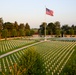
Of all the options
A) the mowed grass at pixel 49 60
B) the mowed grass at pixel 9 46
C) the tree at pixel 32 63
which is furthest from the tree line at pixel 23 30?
the tree at pixel 32 63

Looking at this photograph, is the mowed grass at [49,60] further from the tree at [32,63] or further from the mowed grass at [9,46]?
the mowed grass at [9,46]

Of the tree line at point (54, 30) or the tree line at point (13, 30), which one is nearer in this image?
the tree line at point (13, 30)

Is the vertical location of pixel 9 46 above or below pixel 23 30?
below

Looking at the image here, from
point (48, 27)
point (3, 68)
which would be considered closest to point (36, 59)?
point (3, 68)

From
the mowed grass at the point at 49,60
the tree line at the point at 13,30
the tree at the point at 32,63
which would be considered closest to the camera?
the tree at the point at 32,63

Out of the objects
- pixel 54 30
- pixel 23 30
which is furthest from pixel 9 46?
pixel 54 30

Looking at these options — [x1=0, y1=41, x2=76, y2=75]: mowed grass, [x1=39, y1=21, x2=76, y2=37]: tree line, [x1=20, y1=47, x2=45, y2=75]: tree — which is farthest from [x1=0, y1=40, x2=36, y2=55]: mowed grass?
[x1=39, y1=21, x2=76, y2=37]: tree line

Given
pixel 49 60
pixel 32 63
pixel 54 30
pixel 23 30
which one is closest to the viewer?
pixel 32 63

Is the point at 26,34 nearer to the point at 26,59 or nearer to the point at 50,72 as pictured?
the point at 50,72

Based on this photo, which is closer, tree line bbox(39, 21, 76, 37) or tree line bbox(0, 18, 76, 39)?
tree line bbox(0, 18, 76, 39)

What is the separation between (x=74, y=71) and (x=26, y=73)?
289cm

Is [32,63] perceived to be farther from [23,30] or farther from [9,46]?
[23,30]

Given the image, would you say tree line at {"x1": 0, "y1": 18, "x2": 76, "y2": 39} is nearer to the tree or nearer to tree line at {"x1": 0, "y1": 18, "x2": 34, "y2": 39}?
tree line at {"x1": 0, "y1": 18, "x2": 34, "y2": 39}

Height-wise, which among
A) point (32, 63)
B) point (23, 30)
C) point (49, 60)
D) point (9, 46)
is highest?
point (23, 30)
